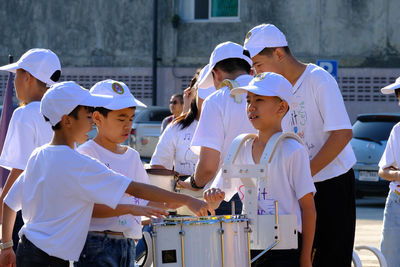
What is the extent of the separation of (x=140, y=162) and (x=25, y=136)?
0.84m

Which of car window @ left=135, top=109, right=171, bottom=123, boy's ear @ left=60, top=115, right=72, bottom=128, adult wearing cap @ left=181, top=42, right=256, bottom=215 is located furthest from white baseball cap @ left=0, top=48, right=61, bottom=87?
car window @ left=135, top=109, right=171, bottom=123

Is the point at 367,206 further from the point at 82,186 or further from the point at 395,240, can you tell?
the point at 82,186

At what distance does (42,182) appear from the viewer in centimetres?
470

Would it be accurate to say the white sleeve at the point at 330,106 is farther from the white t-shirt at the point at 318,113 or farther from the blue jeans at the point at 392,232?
the blue jeans at the point at 392,232

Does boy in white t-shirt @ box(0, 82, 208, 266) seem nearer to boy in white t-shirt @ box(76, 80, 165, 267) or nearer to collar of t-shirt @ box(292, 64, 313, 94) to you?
boy in white t-shirt @ box(76, 80, 165, 267)

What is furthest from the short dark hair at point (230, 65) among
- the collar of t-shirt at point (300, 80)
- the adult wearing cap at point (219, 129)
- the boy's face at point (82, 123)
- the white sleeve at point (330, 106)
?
the boy's face at point (82, 123)

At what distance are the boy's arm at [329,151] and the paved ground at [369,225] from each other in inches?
164

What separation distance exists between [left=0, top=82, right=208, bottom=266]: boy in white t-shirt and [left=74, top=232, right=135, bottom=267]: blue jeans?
161mm

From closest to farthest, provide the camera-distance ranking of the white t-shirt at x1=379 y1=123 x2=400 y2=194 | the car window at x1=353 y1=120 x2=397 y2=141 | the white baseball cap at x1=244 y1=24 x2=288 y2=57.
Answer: the white baseball cap at x1=244 y1=24 x2=288 y2=57
the white t-shirt at x1=379 y1=123 x2=400 y2=194
the car window at x1=353 y1=120 x2=397 y2=141

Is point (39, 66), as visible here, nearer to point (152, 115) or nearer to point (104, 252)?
point (104, 252)

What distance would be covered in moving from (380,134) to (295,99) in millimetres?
11731

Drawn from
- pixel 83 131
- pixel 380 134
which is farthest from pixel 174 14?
pixel 83 131

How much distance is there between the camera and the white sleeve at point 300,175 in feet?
16.4

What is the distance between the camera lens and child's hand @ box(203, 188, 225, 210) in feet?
16.3
